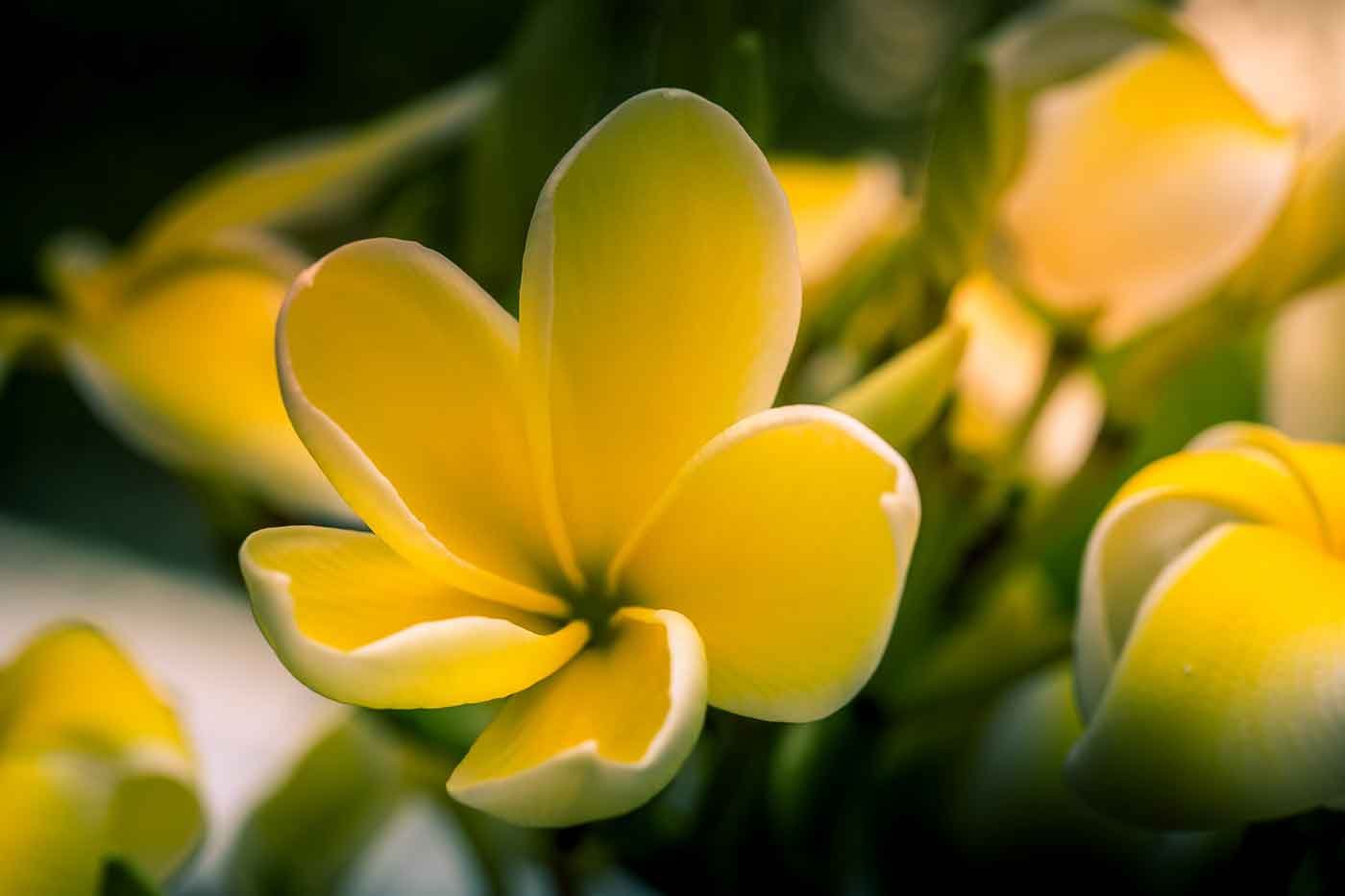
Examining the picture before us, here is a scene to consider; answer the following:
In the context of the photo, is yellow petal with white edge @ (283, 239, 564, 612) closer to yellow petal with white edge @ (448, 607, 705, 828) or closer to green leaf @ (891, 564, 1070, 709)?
yellow petal with white edge @ (448, 607, 705, 828)

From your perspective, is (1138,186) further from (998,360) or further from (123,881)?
(123,881)

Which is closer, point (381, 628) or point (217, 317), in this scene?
point (381, 628)

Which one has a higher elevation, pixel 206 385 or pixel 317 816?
pixel 206 385

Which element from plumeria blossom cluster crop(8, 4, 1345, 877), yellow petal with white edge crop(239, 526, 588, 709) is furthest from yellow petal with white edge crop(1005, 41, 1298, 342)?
yellow petal with white edge crop(239, 526, 588, 709)

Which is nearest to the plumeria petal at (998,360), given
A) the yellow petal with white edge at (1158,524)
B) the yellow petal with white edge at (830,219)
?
the yellow petal with white edge at (830,219)

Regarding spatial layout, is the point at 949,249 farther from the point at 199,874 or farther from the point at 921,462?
the point at 199,874

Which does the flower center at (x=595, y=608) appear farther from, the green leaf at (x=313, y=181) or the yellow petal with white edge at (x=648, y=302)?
the green leaf at (x=313, y=181)

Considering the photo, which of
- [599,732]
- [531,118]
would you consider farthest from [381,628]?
[531,118]
